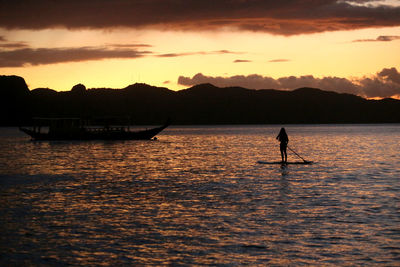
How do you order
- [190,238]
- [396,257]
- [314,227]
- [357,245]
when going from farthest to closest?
[314,227] → [190,238] → [357,245] → [396,257]

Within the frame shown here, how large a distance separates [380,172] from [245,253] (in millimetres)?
22906

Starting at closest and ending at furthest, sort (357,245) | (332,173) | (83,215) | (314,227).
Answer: (357,245), (314,227), (83,215), (332,173)

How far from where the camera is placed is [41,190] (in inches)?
920

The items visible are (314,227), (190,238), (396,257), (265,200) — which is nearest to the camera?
(396,257)

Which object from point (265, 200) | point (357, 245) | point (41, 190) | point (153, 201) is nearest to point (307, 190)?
point (265, 200)

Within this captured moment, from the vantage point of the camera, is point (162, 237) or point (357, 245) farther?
point (162, 237)

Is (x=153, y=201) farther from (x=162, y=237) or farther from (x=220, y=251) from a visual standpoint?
(x=220, y=251)

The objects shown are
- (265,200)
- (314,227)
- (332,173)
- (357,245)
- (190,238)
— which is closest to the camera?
(357,245)

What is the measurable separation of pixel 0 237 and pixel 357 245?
920 centimetres

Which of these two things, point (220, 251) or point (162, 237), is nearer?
point (220, 251)

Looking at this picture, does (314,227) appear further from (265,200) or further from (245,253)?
(265,200)

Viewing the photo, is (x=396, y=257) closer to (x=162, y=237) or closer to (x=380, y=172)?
(x=162, y=237)

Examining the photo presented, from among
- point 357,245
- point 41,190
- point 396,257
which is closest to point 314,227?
point 357,245

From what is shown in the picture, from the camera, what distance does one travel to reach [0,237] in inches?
503
